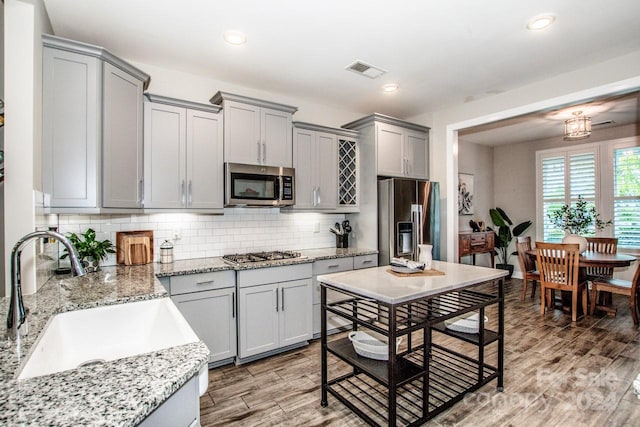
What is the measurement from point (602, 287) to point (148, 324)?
16.3 ft

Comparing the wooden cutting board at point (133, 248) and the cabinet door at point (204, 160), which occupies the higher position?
the cabinet door at point (204, 160)

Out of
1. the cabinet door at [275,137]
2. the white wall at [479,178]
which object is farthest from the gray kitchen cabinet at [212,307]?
the white wall at [479,178]

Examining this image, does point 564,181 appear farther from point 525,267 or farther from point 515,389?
point 515,389

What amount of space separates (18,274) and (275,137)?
8.20 feet

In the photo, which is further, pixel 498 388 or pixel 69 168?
pixel 498 388

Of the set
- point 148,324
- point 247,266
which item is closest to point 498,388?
point 247,266

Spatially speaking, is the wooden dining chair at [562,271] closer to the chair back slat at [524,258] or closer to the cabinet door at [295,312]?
the chair back slat at [524,258]

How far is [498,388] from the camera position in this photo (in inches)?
94.7

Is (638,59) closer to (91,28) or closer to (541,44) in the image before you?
(541,44)

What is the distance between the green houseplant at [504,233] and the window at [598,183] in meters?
0.36

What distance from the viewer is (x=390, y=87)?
3.55 m

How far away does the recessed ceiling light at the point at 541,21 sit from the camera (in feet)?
7.52

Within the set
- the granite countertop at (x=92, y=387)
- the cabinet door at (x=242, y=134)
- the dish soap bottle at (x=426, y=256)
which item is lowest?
the granite countertop at (x=92, y=387)

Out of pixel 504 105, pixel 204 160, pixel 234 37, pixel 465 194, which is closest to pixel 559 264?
pixel 504 105
